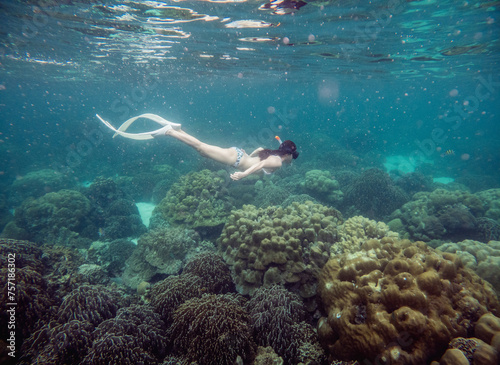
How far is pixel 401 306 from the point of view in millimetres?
3127

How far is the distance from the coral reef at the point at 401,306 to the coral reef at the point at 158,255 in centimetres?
512

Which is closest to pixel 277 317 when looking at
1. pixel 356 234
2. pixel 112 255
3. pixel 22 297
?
pixel 356 234

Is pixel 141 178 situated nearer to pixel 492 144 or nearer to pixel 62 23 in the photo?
pixel 62 23

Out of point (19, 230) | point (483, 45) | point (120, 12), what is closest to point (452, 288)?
point (19, 230)

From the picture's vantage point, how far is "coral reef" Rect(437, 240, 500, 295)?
4.66 meters

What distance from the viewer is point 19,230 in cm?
1104

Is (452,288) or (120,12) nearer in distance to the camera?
(452,288)

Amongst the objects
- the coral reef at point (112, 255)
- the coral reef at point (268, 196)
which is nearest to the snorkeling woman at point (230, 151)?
the coral reef at point (268, 196)

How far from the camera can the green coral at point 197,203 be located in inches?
359

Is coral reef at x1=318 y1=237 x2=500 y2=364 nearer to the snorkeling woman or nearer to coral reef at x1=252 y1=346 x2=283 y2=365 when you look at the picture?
coral reef at x1=252 y1=346 x2=283 y2=365

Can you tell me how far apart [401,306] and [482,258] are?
4116 mm

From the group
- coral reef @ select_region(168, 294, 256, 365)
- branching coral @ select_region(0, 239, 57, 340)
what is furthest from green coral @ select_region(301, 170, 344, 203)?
branching coral @ select_region(0, 239, 57, 340)

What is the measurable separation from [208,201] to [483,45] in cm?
2507

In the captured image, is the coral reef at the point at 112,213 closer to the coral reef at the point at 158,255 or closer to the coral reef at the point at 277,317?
the coral reef at the point at 158,255
